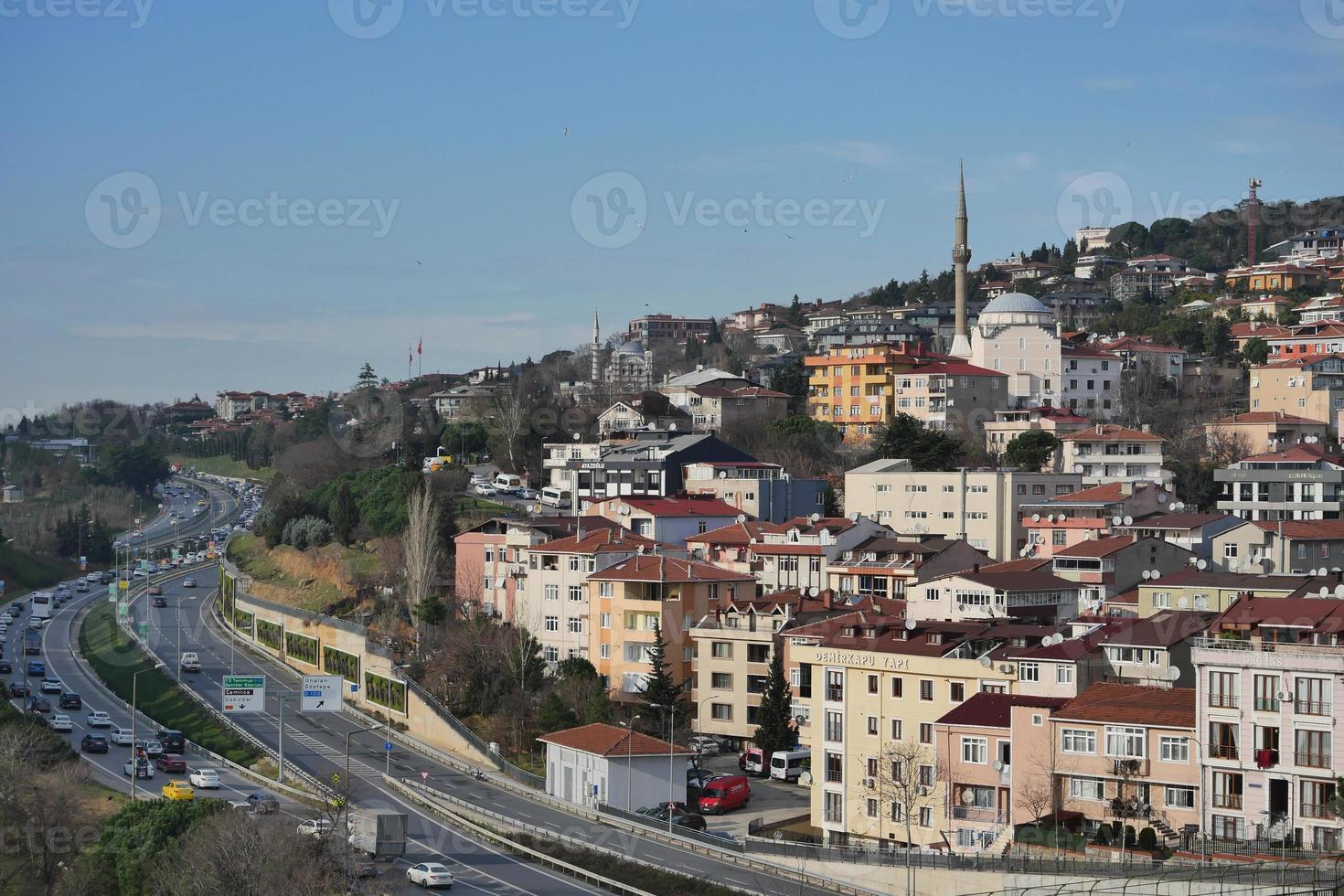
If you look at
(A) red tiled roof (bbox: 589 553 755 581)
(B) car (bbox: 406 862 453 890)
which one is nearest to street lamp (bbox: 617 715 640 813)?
(B) car (bbox: 406 862 453 890)

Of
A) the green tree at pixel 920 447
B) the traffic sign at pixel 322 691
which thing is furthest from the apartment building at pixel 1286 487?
the traffic sign at pixel 322 691

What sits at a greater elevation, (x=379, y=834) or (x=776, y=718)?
(x=776, y=718)

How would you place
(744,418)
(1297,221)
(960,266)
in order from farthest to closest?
(1297,221), (960,266), (744,418)

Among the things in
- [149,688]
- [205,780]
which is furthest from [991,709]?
[149,688]

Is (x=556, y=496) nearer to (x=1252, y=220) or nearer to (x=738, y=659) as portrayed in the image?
(x=738, y=659)

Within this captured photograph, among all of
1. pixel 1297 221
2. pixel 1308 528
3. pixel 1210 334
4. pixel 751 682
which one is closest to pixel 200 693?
pixel 751 682

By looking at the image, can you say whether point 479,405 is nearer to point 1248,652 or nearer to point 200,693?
point 200,693
